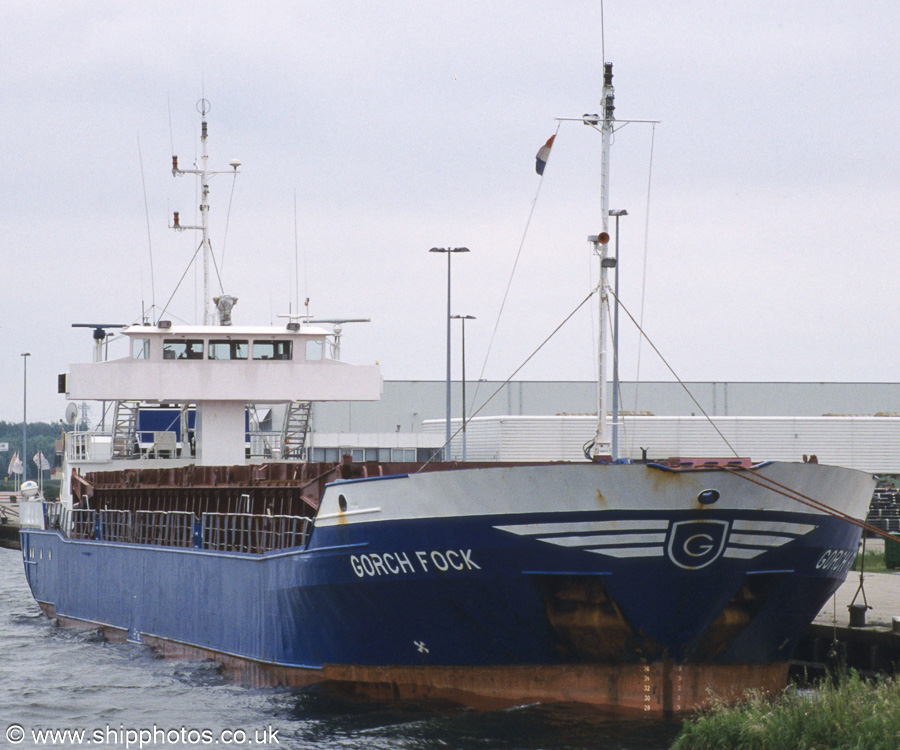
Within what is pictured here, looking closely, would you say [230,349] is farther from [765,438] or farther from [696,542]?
[765,438]

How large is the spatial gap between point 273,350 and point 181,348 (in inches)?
79.9

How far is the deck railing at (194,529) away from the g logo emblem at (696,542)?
5.54m

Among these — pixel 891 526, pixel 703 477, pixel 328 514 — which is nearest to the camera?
pixel 703 477

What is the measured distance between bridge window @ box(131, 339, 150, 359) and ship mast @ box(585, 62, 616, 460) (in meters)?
14.0

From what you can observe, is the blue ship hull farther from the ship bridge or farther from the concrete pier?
the ship bridge

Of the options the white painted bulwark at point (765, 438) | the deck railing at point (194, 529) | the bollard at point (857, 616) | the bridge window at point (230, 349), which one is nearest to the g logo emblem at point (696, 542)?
the bollard at point (857, 616)

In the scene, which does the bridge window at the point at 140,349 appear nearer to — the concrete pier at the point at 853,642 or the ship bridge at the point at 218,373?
the ship bridge at the point at 218,373

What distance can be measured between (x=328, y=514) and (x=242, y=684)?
4.02 m

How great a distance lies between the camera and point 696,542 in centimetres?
1455

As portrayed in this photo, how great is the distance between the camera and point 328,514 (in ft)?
55.8

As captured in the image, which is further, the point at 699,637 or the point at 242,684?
the point at 242,684

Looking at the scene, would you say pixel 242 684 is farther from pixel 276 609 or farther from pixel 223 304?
pixel 223 304

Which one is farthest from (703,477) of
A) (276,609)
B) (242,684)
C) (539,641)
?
(242,684)

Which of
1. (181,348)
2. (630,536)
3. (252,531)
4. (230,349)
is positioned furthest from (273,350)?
(630,536)
